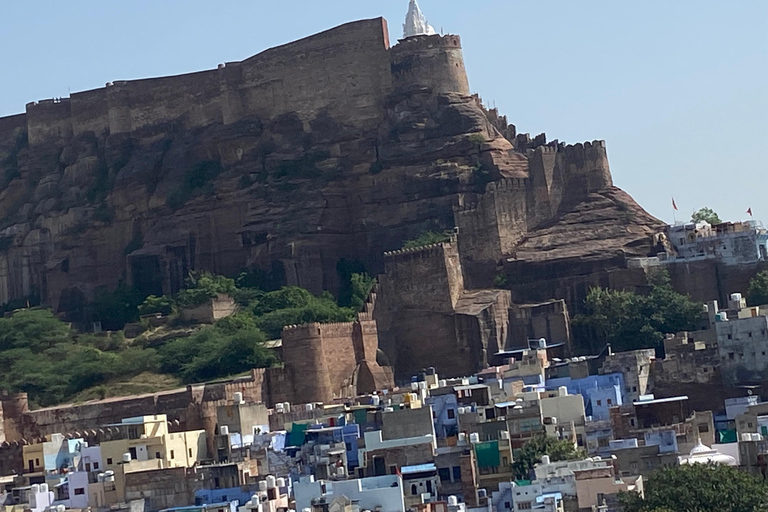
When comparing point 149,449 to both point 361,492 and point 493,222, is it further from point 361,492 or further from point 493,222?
point 493,222

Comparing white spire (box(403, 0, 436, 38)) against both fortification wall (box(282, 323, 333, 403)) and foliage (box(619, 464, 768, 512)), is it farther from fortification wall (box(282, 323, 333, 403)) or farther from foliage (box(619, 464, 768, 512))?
foliage (box(619, 464, 768, 512))

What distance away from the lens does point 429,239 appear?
74688mm

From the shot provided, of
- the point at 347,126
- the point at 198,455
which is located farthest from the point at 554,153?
the point at 198,455

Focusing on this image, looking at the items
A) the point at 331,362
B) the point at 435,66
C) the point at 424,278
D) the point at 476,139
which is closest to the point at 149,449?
the point at 331,362

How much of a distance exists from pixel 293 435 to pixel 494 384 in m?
6.14

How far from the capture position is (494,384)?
64.0 meters

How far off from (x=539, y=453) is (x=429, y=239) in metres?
19.3

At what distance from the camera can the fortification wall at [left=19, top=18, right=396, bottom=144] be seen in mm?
81375

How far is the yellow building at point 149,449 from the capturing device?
60.0m

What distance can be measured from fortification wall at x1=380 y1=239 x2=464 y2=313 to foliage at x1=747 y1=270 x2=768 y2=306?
8.97 metres

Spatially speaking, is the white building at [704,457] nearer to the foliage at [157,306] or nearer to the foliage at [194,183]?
the foliage at [157,306]

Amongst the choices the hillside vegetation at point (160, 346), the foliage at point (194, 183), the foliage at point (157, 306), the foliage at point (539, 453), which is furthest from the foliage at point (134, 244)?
the foliage at point (539, 453)

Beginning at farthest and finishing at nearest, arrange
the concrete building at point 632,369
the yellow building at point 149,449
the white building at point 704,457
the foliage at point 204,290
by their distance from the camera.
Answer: the foliage at point 204,290
the concrete building at point 632,369
the yellow building at point 149,449
the white building at point 704,457

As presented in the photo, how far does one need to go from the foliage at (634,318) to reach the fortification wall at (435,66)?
39.9ft
